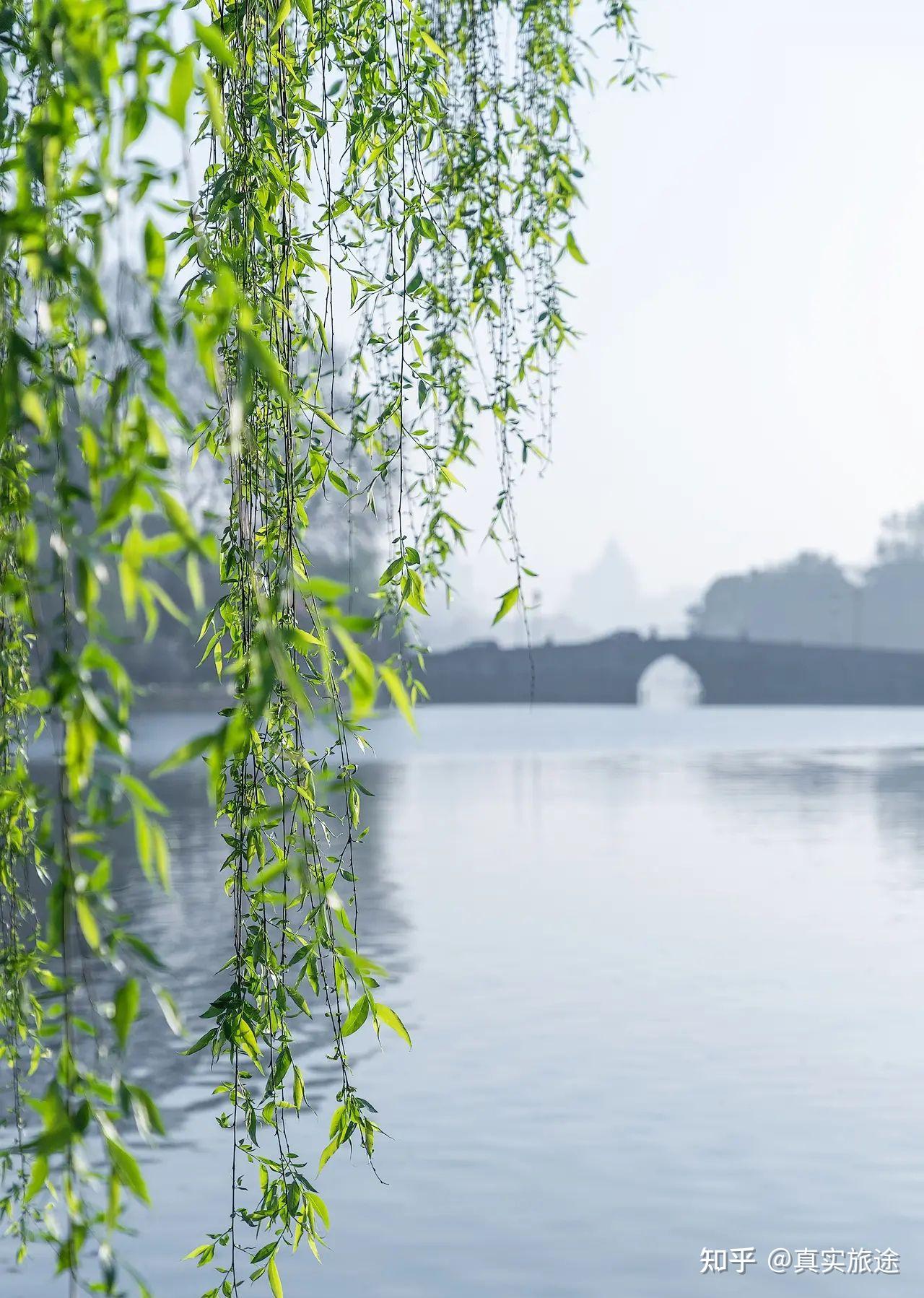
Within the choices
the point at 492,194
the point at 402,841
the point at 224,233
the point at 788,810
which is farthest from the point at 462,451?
the point at 788,810

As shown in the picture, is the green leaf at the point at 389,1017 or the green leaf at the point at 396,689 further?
the green leaf at the point at 389,1017

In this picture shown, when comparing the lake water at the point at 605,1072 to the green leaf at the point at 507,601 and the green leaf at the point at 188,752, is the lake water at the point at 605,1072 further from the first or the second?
the green leaf at the point at 188,752

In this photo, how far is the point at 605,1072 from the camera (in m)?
9.30

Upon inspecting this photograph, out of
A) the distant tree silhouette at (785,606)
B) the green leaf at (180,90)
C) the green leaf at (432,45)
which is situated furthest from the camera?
the distant tree silhouette at (785,606)

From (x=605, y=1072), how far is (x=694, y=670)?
75.6m

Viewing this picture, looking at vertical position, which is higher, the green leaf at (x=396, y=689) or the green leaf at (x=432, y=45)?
the green leaf at (x=432, y=45)

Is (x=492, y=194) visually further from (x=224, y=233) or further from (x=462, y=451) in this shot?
(x=224, y=233)

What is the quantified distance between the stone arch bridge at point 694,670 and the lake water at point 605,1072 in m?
55.0

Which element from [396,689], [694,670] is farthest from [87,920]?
[694,670]

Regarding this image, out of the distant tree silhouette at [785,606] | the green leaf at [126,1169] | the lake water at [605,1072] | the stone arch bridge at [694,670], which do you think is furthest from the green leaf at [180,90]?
the distant tree silhouette at [785,606]

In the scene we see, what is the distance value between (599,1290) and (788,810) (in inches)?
746

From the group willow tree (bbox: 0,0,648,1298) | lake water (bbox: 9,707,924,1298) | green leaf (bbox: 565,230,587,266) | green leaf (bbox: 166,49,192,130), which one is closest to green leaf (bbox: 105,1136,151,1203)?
willow tree (bbox: 0,0,648,1298)

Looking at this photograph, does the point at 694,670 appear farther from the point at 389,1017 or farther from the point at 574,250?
the point at 389,1017

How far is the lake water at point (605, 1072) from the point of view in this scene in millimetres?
6785
